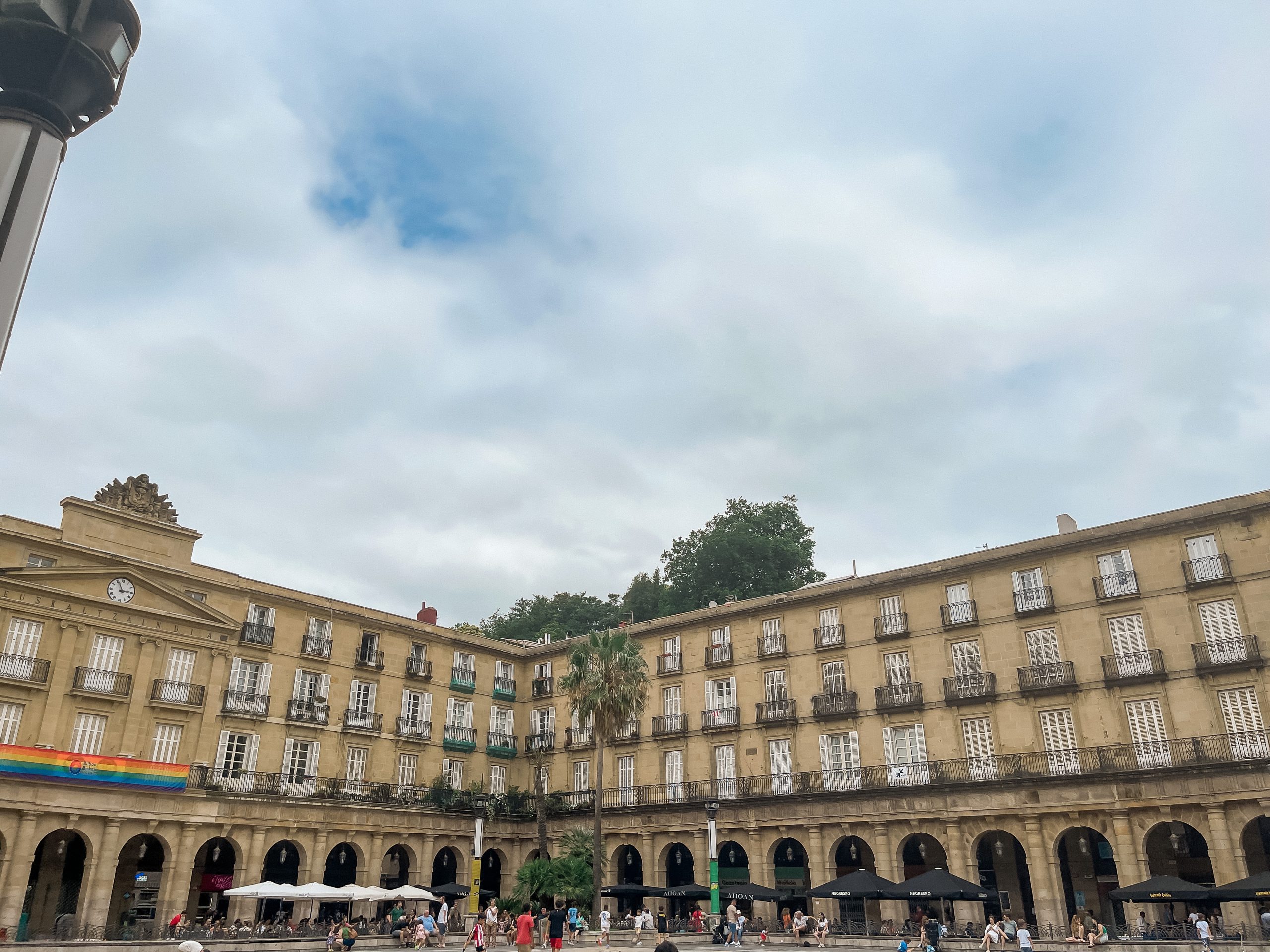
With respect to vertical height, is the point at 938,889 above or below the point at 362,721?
below

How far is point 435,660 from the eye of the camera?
48750mm

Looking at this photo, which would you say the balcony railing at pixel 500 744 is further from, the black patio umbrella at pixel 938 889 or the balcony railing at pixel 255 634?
the black patio umbrella at pixel 938 889

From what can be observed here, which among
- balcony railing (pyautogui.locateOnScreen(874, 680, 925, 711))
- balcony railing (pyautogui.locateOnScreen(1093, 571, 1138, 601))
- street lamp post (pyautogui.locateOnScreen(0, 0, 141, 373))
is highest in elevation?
balcony railing (pyautogui.locateOnScreen(1093, 571, 1138, 601))

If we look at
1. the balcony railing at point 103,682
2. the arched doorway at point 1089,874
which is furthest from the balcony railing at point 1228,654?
the balcony railing at point 103,682

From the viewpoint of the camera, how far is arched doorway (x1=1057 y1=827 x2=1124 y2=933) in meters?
35.1

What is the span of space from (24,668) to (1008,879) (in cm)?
3941

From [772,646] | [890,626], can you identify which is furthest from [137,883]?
[890,626]

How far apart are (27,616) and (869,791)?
34.1m

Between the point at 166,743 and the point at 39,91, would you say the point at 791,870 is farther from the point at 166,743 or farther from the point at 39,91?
the point at 39,91

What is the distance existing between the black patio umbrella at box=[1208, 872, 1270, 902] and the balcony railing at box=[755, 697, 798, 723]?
18146 mm

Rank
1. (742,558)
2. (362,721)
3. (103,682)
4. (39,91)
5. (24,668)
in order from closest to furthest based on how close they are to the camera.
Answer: (39,91) < (24,668) < (103,682) < (362,721) < (742,558)

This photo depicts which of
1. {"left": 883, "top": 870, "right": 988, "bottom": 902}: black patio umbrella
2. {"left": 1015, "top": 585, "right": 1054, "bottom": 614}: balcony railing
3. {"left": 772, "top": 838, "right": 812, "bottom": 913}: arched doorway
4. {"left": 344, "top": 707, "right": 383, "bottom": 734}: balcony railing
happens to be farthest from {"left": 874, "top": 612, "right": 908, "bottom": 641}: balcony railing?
{"left": 344, "top": 707, "right": 383, "bottom": 734}: balcony railing

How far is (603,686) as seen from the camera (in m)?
39.8

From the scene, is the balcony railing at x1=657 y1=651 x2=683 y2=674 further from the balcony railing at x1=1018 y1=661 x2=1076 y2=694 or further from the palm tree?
the balcony railing at x1=1018 y1=661 x2=1076 y2=694
